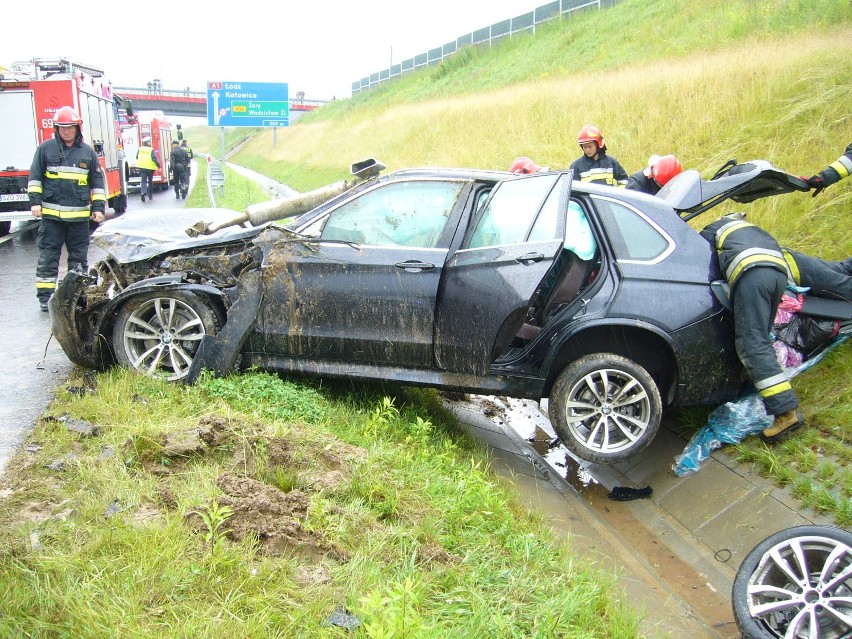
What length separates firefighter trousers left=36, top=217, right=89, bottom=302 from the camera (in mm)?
7891

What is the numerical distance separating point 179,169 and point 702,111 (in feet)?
58.3

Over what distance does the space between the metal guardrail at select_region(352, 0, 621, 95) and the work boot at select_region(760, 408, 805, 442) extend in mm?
27535

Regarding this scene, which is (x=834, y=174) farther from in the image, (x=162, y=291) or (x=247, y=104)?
(x=247, y=104)

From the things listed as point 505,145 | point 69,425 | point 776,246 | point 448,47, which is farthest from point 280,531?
point 448,47

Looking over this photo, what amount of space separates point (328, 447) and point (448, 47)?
45466mm

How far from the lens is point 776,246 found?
525 centimetres

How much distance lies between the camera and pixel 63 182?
802 centimetres

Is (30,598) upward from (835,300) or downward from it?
downward

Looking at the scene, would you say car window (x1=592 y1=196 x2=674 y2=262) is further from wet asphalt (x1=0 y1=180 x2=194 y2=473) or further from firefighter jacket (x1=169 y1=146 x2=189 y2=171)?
firefighter jacket (x1=169 y1=146 x2=189 y2=171)

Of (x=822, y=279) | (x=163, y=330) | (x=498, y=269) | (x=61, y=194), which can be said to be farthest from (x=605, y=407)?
(x=61, y=194)

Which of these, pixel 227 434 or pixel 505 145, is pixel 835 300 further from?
pixel 505 145

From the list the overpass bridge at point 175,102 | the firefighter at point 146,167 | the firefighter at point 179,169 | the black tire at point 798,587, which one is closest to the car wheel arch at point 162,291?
the black tire at point 798,587

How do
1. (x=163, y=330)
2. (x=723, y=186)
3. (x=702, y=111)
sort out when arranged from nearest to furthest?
(x=163, y=330) → (x=723, y=186) → (x=702, y=111)

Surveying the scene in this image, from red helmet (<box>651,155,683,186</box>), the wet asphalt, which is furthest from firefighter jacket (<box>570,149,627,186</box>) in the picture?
the wet asphalt
